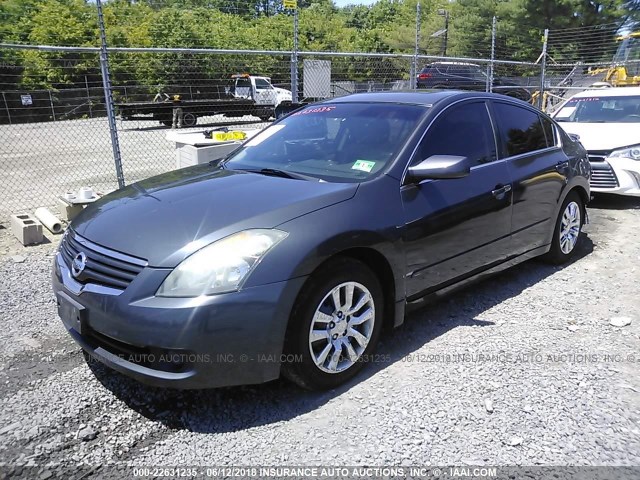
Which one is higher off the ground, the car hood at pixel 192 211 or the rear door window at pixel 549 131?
A: the rear door window at pixel 549 131

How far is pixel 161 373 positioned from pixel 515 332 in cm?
250

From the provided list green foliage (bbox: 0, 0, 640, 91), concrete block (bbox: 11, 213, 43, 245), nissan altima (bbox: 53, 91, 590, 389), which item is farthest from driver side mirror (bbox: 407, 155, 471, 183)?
green foliage (bbox: 0, 0, 640, 91)

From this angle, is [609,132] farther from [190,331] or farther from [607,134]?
[190,331]

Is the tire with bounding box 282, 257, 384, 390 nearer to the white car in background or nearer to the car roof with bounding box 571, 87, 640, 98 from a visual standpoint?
the white car in background

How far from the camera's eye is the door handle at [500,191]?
13.1 ft

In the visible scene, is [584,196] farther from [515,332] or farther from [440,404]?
[440,404]

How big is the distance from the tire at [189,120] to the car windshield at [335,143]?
16126 mm

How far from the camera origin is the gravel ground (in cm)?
256

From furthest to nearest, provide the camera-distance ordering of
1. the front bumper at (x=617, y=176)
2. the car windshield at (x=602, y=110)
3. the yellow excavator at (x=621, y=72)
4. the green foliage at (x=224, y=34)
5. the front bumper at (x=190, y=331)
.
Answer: the yellow excavator at (x=621, y=72) < the green foliage at (x=224, y=34) < the car windshield at (x=602, y=110) < the front bumper at (x=617, y=176) < the front bumper at (x=190, y=331)

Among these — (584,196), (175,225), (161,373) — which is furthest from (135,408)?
(584,196)

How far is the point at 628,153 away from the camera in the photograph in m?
7.24

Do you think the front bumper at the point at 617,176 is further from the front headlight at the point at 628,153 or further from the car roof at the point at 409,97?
the car roof at the point at 409,97

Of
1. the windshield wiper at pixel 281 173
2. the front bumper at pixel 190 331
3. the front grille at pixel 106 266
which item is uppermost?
the windshield wiper at pixel 281 173

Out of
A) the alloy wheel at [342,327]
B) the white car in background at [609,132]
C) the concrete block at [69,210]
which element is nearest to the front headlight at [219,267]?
the alloy wheel at [342,327]
